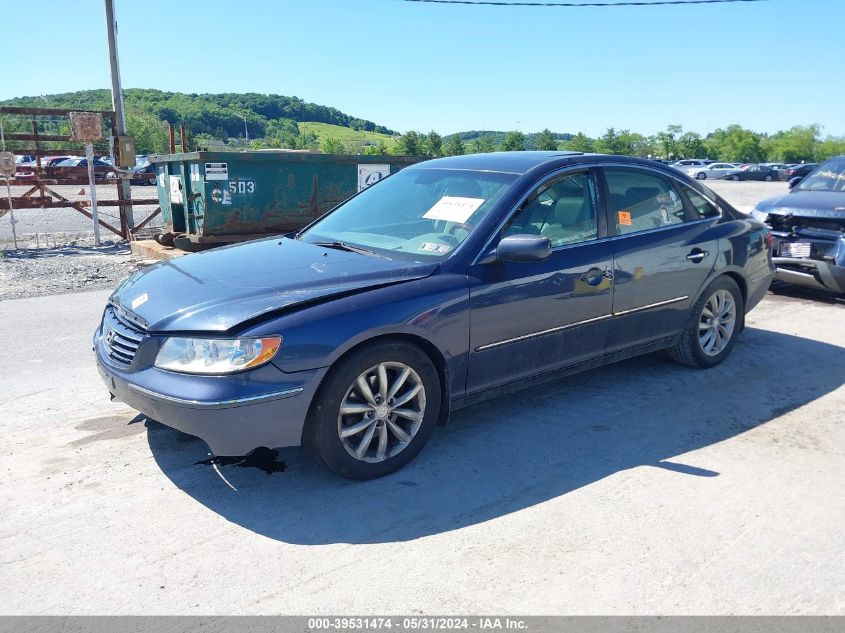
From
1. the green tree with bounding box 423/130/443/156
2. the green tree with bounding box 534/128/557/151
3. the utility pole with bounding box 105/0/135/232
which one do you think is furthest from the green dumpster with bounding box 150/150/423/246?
the green tree with bounding box 423/130/443/156

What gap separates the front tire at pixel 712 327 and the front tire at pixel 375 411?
2503mm

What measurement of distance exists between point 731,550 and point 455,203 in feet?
8.30

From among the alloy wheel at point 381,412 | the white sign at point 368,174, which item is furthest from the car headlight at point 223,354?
the white sign at point 368,174

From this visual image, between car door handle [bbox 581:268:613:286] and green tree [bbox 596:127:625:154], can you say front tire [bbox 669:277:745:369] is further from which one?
green tree [bbox 596:127:625:154]

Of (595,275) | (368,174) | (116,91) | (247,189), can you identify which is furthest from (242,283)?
(116,91)

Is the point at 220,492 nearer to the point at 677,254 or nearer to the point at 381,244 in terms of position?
the point at 381,244

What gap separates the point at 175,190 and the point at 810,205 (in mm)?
8327

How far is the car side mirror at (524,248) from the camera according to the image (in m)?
3.93

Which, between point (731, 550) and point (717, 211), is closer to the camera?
point (731, 550)

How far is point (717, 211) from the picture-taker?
5.65 metres

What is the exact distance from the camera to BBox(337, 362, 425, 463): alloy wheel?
11.9ft

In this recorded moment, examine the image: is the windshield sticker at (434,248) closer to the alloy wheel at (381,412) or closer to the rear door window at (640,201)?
the alloy wheel at (381,412)

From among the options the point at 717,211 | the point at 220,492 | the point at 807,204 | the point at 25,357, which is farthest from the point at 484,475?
the point at 807,204

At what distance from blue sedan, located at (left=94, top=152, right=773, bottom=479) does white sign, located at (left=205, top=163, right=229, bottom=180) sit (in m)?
4.76
